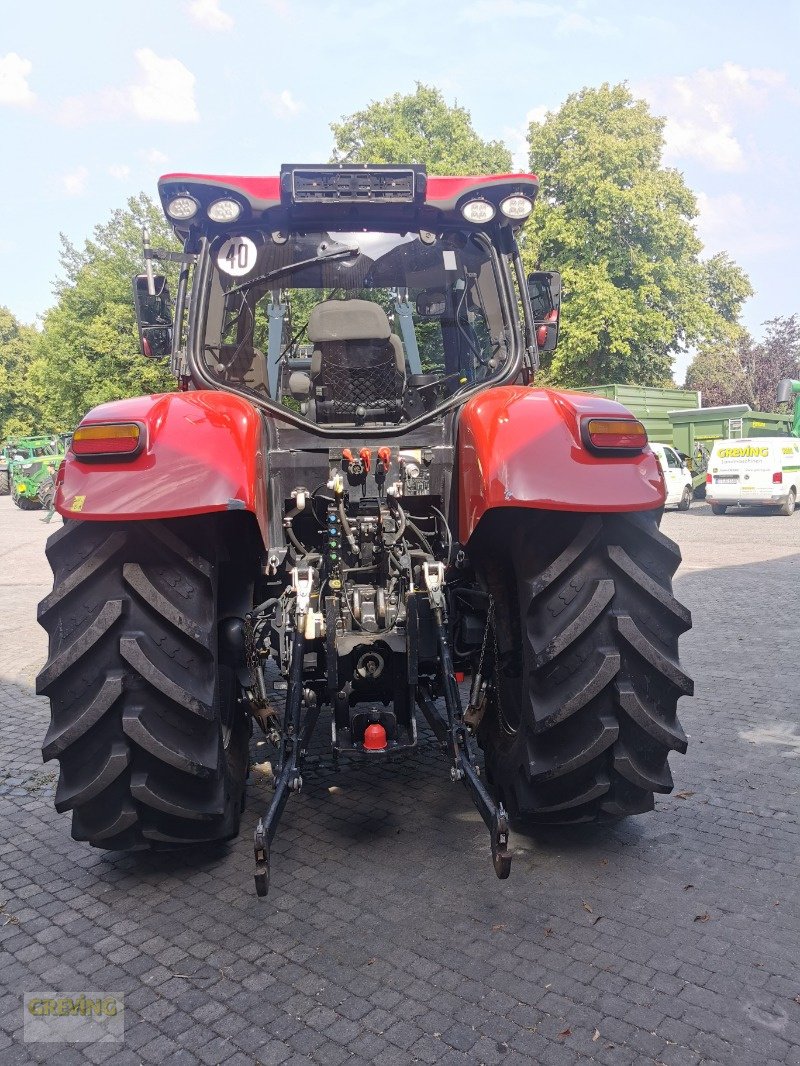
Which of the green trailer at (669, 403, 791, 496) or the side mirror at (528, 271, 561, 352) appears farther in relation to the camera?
the green trailer at (669, 403, 791, 496)

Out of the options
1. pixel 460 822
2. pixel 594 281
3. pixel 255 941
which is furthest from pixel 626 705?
pixel 594 281

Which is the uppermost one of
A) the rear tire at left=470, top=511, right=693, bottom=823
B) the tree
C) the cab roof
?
the tree

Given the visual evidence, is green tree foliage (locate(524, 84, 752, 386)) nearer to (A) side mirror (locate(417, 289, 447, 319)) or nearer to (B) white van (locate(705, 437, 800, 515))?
(B) white van (locate(705, 437, 800, 515))

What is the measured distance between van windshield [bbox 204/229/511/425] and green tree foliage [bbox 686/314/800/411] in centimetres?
4078

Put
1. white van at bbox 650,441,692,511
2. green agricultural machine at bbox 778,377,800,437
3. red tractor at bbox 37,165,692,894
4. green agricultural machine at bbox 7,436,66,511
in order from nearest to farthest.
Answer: red tractor at bbox 37,165,692,894, white van at bbox 650,441,692,511, green agricultural machine at bbox 778,377,800,437, green agricultural machine at bbox 7,436,66,511

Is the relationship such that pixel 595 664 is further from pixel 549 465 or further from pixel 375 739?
pixel 375 739

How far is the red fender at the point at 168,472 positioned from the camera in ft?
9.59

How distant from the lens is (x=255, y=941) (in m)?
2.90

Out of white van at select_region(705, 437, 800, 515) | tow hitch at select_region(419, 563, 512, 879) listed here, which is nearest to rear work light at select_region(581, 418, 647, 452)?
tow hitch at select_region(419, 563, 512, 879)

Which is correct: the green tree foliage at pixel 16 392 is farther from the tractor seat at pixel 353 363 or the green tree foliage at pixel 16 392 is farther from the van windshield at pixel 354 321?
the tractor seat at pixel 353 363

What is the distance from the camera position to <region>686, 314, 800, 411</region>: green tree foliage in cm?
4312

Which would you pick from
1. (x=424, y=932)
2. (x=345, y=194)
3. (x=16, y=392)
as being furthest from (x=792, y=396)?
(x=16, y=392)

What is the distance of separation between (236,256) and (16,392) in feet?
181

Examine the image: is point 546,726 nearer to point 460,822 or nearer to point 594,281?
point 460,822
